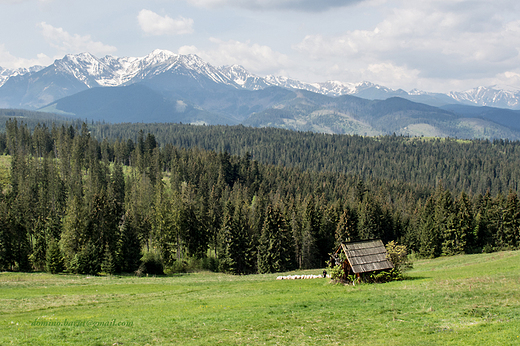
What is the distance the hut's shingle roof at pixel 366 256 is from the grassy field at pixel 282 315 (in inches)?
99.3

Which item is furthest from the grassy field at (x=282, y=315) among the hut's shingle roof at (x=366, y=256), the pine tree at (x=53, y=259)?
the pine tree at (x=53, y=259)

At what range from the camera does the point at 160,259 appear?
6844cm

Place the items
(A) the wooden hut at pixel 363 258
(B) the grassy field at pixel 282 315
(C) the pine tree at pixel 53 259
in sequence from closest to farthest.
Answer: (B) the grassy field at pixel 282 315 < (A) the wooden hut at pixel 363 258 < (C) the pine tree at pixel 53 259

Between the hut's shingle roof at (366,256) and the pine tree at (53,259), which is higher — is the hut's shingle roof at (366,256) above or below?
above

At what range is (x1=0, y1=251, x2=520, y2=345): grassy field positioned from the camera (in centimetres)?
2056

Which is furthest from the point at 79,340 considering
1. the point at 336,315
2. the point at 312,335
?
the point at 336,315

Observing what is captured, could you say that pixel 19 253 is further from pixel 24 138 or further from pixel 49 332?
pixel 24 138

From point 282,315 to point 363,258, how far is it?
51.5 feet

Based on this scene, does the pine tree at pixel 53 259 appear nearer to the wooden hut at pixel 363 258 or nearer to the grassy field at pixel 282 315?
the grassy field at pixel 282 315

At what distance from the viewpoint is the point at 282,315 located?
26922 mm

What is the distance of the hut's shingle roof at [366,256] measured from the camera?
38416 mm

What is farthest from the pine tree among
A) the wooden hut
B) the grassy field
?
the wooden hut

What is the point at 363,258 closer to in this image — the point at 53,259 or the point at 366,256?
the point at 366,256

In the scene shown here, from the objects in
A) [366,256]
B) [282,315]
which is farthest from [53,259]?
[366,256]
